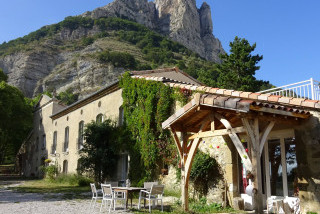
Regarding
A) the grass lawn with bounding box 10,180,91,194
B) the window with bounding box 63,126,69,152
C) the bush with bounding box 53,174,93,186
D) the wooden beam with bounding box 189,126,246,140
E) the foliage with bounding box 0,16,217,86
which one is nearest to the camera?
the wooden beam with bounding box 189,126,246,140

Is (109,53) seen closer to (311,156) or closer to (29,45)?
(29,45)

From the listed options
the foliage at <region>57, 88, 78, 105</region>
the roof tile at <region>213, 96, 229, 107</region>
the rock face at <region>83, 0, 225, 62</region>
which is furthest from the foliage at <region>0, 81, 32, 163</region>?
the rock face at <region>83, 0, 225, 62</region>

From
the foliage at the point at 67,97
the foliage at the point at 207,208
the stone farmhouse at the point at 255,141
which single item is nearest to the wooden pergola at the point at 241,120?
the stone farmhouse at the point at 255,141

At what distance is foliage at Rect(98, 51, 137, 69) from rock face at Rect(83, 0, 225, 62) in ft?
106

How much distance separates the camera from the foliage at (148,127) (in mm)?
11445

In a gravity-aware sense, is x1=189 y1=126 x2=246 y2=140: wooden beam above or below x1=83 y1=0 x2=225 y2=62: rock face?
below

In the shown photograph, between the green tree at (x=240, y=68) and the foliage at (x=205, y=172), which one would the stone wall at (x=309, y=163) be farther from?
the green tree at (x=240, y=68)

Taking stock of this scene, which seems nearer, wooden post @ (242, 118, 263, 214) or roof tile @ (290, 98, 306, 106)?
wooden post @ (242, 118, 263, 214)

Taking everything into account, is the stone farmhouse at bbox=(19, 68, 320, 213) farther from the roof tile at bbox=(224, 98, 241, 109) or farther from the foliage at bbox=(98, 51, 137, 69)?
the foliage at bbox=(98, 51, 137, 69)

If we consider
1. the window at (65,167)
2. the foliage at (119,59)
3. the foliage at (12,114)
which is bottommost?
the window at (65,167)

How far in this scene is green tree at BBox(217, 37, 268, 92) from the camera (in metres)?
26.7

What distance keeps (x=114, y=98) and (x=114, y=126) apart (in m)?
1.55

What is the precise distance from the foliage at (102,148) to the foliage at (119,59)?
39433 millimetres

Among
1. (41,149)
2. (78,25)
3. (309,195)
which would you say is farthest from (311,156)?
(78,25)
